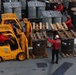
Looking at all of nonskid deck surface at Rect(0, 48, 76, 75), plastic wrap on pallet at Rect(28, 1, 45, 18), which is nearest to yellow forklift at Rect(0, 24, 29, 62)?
nonskid deck surface at Rect(0, 48, 76, 75)

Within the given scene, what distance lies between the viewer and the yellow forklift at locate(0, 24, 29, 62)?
14852 millimetres

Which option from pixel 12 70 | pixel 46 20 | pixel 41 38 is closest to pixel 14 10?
pixel 46 20

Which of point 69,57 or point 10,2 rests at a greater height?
point 10,2

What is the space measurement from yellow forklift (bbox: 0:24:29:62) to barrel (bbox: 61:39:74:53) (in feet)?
6.61

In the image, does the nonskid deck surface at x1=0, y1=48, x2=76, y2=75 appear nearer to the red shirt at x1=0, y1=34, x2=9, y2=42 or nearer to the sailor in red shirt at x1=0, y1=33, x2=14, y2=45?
the sailor in red shirt at x1=0, y1=33, x2=14, y2=45

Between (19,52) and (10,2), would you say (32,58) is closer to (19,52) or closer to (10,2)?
(19,52)

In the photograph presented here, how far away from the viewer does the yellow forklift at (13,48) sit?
48.7 ft

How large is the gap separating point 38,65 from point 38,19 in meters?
6.59

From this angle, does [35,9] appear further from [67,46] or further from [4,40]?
[4,40]

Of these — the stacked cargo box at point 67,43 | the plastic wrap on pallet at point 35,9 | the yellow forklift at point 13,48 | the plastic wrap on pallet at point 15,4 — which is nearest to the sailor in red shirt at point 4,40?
the yellow forklift at point 13,48

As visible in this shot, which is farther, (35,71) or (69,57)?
(69,57)

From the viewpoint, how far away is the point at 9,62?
593 inches

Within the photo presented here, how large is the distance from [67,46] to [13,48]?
2.92 meters

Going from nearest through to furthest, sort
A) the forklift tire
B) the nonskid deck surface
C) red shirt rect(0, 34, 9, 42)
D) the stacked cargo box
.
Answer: the nonskid deck surface, red shirt rect(0, 34, 9, 42), the forklift tire, the stacked cargo box
